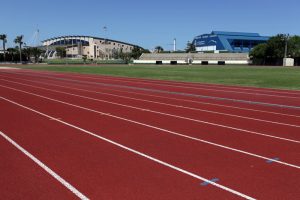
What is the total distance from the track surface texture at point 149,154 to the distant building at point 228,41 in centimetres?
14504

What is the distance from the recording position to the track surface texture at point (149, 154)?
495cm

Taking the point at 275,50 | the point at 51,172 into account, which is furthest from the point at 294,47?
the point at 51,172

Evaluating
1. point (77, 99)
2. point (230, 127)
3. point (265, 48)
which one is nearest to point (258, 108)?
point (230, 127)

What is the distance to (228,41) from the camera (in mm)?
154625

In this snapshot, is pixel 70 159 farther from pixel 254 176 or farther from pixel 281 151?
pixel 281 151

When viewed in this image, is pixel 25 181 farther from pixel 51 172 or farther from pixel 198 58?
pixel 198 58

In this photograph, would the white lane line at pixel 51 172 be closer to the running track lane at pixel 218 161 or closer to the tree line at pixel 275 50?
the running track lane at pixel 218 161

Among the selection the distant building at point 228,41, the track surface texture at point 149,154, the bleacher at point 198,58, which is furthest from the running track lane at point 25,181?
the distant building at point 228,41

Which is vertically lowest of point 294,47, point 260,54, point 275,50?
point 260,54

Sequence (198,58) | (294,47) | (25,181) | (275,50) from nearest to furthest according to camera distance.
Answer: (25,181) < (275,50) < (294,47) < (198,58)

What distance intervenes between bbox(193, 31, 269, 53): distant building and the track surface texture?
5710 inches

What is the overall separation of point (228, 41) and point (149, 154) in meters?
154

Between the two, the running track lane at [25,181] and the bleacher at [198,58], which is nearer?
the running track lane at [25,181]

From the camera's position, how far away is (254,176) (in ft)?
18.0
